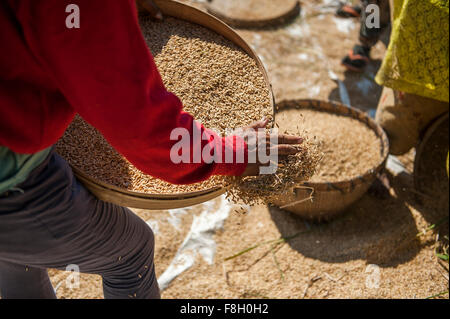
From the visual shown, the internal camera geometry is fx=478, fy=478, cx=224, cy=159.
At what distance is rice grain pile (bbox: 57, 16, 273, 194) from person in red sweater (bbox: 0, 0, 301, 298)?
0.15 metres

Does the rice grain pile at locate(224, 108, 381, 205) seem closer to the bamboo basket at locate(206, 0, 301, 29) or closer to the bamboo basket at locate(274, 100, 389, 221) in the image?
the bamboo basket at locate(274, 100, 389, 221)

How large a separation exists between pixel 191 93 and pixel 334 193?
847 mm

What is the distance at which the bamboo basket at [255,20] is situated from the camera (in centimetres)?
341

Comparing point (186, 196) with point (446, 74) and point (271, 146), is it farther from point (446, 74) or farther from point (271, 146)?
point (446, 74)

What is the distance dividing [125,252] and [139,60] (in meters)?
0.63

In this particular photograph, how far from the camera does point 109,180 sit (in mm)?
1299

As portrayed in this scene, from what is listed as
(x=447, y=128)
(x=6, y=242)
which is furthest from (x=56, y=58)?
(x=447, y=128)

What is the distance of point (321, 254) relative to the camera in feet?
6.99

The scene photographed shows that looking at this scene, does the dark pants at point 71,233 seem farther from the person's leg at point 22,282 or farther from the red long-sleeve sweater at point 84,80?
the person's leg at point 22,282

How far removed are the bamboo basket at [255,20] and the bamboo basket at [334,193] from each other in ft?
4.08

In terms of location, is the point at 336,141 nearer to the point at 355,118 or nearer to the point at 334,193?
the point at 355,118

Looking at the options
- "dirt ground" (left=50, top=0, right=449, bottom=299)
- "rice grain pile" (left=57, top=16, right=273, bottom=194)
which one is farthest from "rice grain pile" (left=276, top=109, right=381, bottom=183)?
"rice grain pile" (left=57, top=16, right=273, bottom=194)

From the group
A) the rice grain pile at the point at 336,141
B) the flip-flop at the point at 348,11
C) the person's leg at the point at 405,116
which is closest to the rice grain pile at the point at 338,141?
the rice grain pile at the point at 336,141

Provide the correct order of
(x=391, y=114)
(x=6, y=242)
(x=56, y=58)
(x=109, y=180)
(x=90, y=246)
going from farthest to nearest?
(x=391, y=114)
(x=109, y=180)
(x=90, y=246)
(x=6, y=242)
(x=56, y=58)
